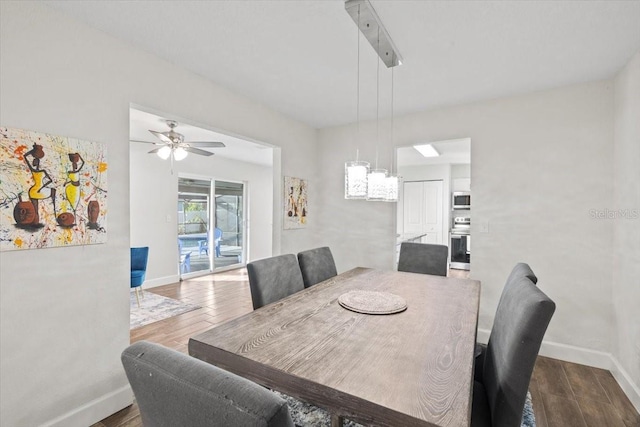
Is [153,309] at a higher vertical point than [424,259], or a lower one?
lower

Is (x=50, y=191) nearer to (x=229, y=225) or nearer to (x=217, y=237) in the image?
(x=217, y=237)

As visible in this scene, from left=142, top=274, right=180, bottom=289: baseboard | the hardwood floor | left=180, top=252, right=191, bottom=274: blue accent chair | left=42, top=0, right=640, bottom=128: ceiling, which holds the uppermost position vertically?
left=42, top=0, right=640, bottom=128: ceiling

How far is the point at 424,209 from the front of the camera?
22.1 feet

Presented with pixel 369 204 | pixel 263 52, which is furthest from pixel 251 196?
pixel 263 52

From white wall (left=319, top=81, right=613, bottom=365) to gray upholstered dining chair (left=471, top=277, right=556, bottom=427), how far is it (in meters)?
1.85

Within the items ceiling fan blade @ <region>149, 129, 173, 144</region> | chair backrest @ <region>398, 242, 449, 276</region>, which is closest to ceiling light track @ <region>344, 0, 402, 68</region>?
chair backrest @ <region>398, 242, 449, 276</region>

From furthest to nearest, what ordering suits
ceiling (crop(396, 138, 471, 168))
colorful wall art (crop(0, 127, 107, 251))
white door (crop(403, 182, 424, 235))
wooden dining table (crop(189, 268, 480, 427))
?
1. white door (crop(403, 182, 424, 235))
2. ceiling (crop(396, 138, 471, 168))
3. colorful wall art (crop(0, 127, 107, 251))
4. wooden dining table (crop(189, 268, 480, 427))

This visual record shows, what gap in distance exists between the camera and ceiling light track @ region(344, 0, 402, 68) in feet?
5.16

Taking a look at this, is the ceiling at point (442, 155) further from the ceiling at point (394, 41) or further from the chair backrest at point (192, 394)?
the chair backrest at point (192, 394)

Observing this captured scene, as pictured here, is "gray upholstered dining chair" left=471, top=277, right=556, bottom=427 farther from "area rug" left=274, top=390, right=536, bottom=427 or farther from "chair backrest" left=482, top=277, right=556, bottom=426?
"area rug" left=274, top=390, right=536, bottom=427

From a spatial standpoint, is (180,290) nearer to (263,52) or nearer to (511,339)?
(263,52)

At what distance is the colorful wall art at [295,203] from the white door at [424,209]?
3.39 m

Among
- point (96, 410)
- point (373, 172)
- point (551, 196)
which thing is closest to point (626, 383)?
point (551, 196)

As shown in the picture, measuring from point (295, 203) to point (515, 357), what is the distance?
2843 mm
